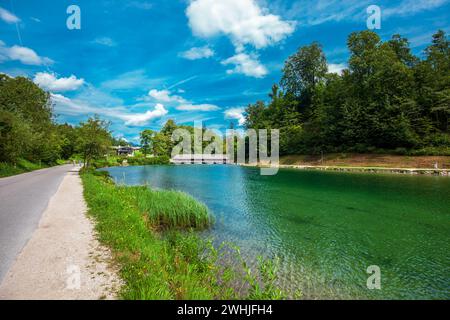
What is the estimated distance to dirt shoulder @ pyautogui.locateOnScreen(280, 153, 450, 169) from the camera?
33884 millimetres

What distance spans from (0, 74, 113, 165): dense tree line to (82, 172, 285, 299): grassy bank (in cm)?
2125

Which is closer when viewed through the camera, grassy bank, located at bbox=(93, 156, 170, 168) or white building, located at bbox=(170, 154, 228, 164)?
grassy bank, located at bbox=(93, 156, 170, 168)

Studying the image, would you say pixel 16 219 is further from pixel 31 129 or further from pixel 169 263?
pixel 31 129

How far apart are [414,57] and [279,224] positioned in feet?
201

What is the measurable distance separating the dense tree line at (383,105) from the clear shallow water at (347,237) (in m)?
25.7

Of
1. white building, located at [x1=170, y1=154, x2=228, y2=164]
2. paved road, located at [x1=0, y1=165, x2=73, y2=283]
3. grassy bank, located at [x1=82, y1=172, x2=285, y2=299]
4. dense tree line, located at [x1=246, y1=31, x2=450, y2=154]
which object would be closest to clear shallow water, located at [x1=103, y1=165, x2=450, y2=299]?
grassy bank, located at [x1=82, y1=172, x2=285, y2=299]

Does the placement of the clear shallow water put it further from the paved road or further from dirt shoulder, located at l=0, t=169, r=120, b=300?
the paved road

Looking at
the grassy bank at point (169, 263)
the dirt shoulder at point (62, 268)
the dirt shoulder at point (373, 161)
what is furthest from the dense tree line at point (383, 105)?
the dirt shoulder at point (62, 268)

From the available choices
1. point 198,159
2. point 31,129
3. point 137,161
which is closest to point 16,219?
point 31,129

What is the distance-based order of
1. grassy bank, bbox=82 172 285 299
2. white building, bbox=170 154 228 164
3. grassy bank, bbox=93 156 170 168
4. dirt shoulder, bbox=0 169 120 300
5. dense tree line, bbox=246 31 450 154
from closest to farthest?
dirt shoulder, bbox=0 169 120 300 → grassy bank, bbox=82 172 285 299 → dense tree line, bbox=246 31 450 154 → grassy bank, bbox=93 156 170 168 → white building, bbox=170 154 228 164

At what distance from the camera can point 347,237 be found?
9.77 metres

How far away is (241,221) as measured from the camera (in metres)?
12.1

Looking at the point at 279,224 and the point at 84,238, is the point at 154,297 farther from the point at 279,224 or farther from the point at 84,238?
the point at 279,224
